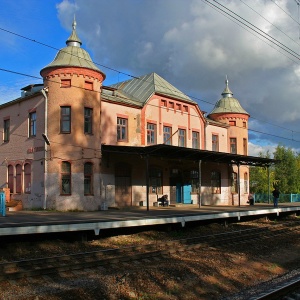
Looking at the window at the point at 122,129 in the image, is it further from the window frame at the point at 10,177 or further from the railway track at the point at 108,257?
the railway track at the point at 108,257

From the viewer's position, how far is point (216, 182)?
34250 mm

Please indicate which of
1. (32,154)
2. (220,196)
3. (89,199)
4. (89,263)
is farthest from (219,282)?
(220,196)

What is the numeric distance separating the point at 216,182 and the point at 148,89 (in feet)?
33.6

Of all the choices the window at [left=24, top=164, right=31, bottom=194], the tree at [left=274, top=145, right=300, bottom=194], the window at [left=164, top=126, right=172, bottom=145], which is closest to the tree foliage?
the tree at [left=274, top=145, right=300, bottom=194]

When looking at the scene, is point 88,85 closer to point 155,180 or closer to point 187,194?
point 155,180

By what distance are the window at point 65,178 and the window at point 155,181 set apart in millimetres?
6553

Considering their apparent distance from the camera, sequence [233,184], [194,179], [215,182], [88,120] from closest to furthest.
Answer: [88,120]
[194,179]
[215,182]
[233,184]

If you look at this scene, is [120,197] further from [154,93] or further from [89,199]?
[154,93]

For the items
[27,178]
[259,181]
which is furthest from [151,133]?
[259,181]

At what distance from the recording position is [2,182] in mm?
27781

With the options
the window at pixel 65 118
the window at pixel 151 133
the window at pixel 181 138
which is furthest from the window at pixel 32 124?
the window at pixel 181 138


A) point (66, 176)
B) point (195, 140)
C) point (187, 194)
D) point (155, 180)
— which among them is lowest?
point (187, 194)

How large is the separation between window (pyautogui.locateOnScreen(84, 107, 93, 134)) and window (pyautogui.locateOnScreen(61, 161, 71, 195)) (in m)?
2.48

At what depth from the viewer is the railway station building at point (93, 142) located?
23.8 m
